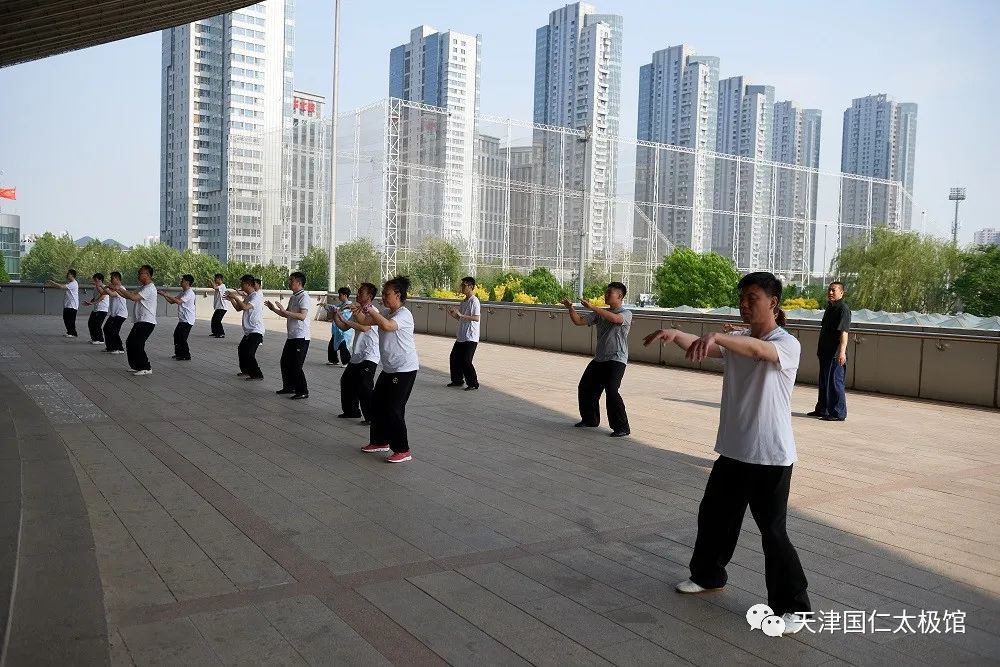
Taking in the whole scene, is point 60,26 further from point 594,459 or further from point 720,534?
point 720,534

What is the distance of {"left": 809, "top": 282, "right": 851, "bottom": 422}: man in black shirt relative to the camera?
11703 millimetres

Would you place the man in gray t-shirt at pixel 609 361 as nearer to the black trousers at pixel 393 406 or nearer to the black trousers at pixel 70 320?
the black trousers at pixel 393 406

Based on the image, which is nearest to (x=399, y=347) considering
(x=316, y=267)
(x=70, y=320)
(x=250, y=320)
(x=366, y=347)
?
(x=366, y=347)

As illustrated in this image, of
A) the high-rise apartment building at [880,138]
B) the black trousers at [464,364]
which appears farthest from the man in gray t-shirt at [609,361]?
the high-rise apartment building at [880,138]

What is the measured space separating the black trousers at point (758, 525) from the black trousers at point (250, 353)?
10677 millimetres

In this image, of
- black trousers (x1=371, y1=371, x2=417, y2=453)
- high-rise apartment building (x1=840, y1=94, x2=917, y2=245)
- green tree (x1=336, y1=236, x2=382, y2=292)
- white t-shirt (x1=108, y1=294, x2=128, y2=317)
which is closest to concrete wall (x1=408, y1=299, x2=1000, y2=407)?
black trousers (x1=371, y1=371, x2=417, y2=453)

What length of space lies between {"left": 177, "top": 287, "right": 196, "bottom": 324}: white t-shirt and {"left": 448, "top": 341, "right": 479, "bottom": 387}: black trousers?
669 cm

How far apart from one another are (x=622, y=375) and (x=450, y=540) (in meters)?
5.28

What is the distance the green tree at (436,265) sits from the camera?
45156mm

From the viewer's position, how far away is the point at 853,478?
26.5 feet

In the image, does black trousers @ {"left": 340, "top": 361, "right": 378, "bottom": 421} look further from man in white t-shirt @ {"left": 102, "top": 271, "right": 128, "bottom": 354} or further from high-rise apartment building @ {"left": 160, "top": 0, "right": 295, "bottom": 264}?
high-rise apartment building @ {"left": 160, "top": 0, "right": 295, "bottom": 264}

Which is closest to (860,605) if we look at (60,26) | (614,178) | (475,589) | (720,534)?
(720,534)

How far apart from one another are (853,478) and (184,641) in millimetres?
6162

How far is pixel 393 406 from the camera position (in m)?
8.20
